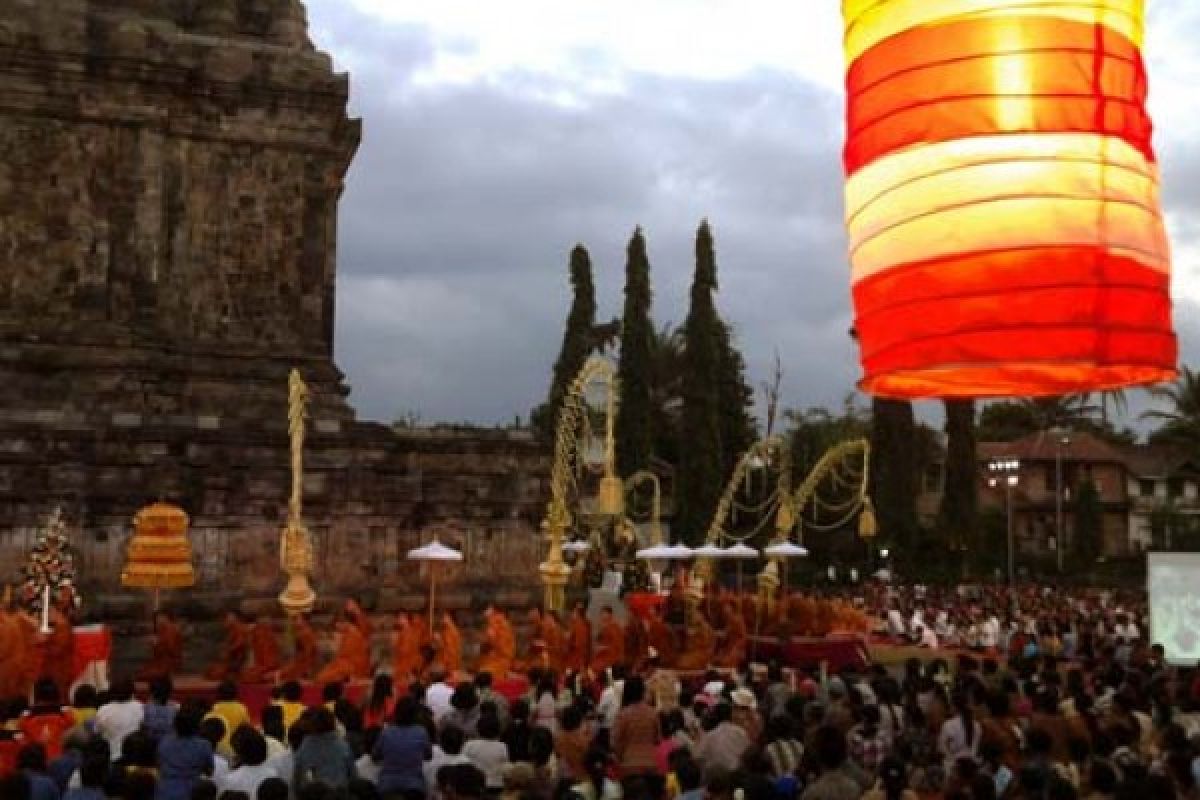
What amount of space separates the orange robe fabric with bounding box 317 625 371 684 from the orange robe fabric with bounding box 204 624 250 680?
3.72ft

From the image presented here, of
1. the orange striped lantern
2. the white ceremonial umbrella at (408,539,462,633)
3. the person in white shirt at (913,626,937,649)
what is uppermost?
the orange striped lantern

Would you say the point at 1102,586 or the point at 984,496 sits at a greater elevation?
the point at 984,496

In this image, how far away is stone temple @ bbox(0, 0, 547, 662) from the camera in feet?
71.6

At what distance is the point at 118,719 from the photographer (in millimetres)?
10758

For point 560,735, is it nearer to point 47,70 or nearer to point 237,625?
point 237,625

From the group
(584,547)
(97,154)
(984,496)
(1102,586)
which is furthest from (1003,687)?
(984,496)

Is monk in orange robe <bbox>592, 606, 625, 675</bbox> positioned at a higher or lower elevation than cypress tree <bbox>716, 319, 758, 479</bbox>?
lower

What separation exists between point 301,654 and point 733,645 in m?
7.97

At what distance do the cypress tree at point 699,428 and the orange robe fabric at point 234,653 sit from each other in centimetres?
2796

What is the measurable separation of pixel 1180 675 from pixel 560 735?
367 inches

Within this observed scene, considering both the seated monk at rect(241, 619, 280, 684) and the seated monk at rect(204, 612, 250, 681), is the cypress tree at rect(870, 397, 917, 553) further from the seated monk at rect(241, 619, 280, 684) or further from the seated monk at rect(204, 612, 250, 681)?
the seated monk at rect(204, 612, 250, 681)

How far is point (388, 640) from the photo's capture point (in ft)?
74.8

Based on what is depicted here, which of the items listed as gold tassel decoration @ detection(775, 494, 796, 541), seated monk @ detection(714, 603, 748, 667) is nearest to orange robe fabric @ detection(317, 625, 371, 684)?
seated monk @ detection(714, 603, 748, 667)

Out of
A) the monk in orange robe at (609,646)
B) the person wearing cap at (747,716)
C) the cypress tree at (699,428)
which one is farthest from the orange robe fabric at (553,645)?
the cypress tree at (699,428)
